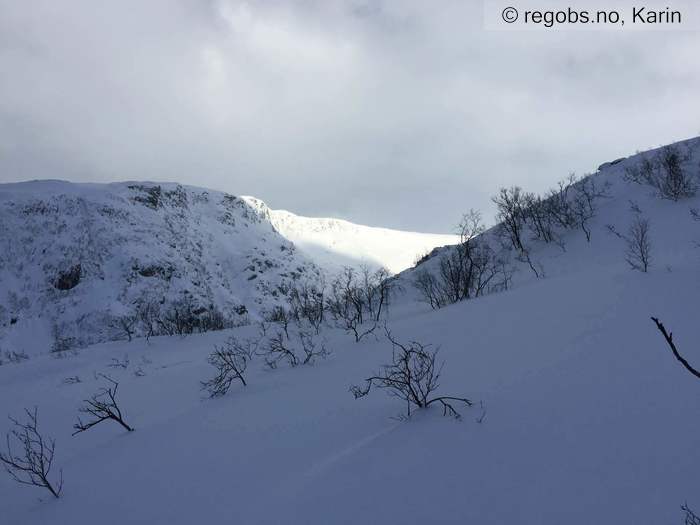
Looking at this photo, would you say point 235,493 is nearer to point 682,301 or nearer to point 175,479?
point 175,479

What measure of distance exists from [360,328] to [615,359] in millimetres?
11708

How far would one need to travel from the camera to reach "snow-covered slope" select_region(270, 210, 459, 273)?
14988 centimetres

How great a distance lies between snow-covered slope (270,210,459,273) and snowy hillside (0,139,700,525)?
12717 cm

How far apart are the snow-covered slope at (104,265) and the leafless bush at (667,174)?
57603 mm

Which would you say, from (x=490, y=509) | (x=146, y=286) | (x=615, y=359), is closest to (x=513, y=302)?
(x=615, y=359)

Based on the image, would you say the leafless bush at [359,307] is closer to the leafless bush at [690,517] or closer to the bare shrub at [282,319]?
the bare shrub at [282,319]

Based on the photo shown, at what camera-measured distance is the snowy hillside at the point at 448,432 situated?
4355 mm

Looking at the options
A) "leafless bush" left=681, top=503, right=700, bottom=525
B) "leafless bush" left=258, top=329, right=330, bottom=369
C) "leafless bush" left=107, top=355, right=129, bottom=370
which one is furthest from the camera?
"leafless bush" left=107, top=355, right=129, bottom=370

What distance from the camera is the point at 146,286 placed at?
61969mm

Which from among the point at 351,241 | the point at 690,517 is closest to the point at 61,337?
the point at 690,517

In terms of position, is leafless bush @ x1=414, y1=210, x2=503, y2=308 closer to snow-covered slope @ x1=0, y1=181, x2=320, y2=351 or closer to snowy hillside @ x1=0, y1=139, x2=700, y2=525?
snowy hillside @ x1=0, y1=139, x2=700, y2=525

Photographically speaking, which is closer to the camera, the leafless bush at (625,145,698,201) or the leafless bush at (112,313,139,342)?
the leafless bush at (625,145,698,201)

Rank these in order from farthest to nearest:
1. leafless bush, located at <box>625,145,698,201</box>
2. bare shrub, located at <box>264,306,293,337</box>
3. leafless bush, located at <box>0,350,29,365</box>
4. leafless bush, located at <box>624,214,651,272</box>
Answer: leafless bush, located at <box>0,350,29,365</box>
leafless bush, located at <box>625,145,698,201</box>
bare shrub, located at <box>264,306,293,337</box>
leafless bush, located at <box>624,214,651,272</box>

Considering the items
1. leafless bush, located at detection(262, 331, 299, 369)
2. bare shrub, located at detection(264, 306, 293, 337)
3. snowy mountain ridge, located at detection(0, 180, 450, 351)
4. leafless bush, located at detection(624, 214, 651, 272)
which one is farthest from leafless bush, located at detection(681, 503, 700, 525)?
snowy mountain ridge, located at detection(0, 180, 450, 351)
